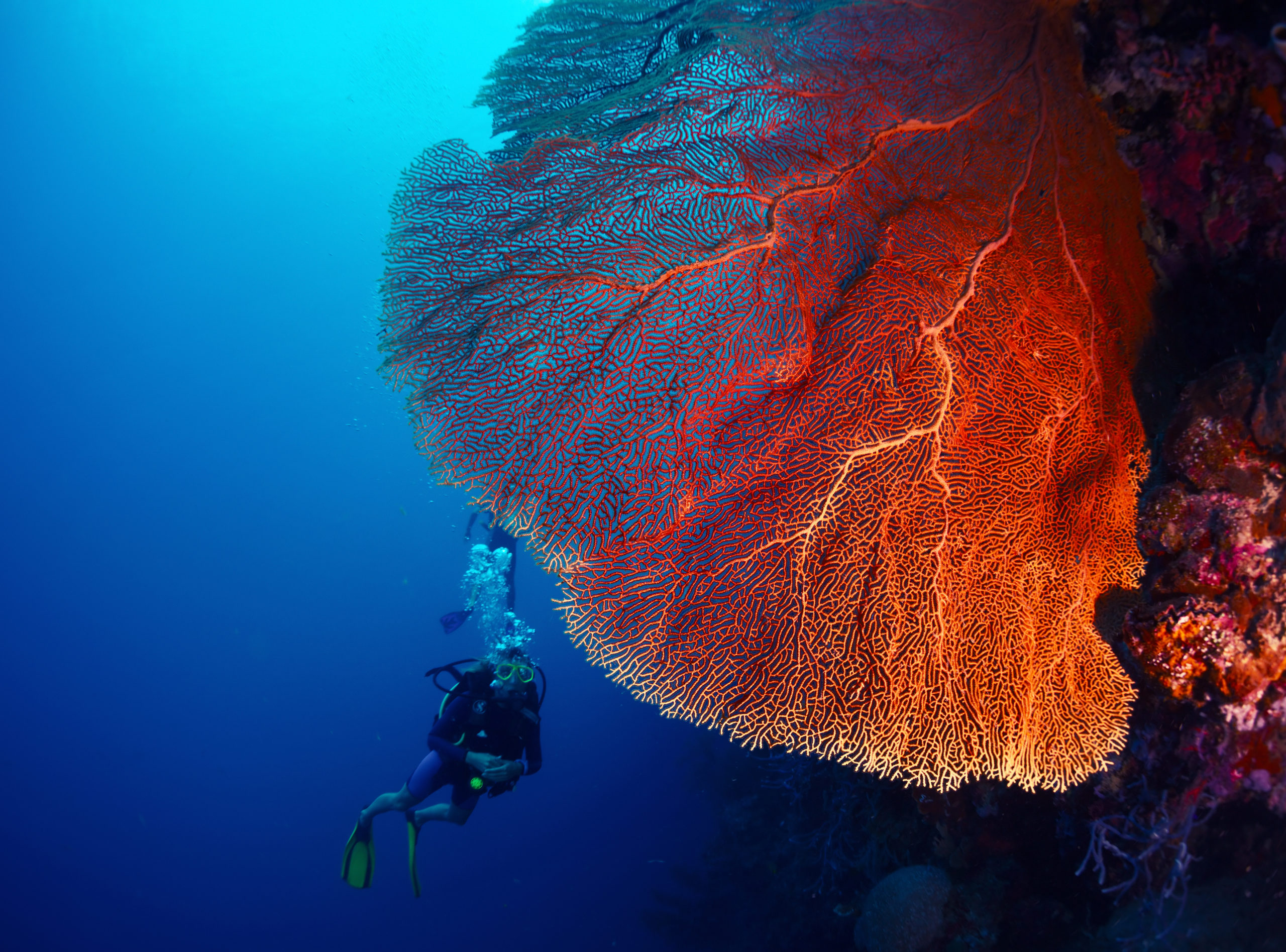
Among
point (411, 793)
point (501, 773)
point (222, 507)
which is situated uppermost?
point (222, 507)

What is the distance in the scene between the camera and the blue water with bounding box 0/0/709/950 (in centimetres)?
3359

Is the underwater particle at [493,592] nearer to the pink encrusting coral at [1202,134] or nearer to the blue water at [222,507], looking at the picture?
the blue water at [222,507]

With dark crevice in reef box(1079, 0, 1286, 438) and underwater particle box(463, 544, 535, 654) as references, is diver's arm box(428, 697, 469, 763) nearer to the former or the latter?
dark crevice in reef box(1079, 0, 1286, 438)

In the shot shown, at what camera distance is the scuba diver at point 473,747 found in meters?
6.25

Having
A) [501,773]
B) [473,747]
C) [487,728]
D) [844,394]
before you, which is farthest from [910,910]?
[844,394]

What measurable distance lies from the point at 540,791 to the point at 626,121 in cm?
3814

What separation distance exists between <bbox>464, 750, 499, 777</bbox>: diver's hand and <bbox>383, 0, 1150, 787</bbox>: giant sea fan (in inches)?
182

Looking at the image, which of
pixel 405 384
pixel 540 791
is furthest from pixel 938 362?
pixel 540 791

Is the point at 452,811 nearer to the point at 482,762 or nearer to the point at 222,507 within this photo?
the point at 482,762

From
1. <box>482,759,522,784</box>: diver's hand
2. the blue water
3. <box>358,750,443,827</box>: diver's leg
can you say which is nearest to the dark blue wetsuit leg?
<box>358,750,443,827</box>: diver's leg

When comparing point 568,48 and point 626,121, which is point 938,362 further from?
point 568,48

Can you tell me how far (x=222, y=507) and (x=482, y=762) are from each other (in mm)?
71109

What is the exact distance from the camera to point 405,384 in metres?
2.80

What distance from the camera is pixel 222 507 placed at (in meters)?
60.9
